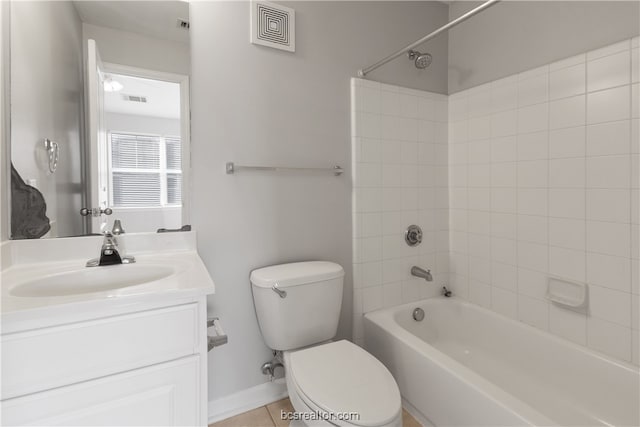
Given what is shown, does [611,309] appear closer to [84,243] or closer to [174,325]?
[174,325]

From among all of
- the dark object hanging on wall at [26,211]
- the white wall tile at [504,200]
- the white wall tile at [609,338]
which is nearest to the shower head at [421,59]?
the white wall tile at [504,200]

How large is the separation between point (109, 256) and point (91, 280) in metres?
0.10

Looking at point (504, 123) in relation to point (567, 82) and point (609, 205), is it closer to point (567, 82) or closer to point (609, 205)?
point (567, 82)

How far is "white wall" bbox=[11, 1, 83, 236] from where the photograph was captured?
1160 mm

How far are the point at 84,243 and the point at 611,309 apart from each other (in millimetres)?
2217

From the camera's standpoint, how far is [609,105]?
1414 mm

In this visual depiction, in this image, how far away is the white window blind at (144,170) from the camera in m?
1.33

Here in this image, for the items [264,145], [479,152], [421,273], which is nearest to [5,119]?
[264,145]

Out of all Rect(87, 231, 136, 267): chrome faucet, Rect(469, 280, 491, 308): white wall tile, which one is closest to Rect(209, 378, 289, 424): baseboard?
Rect(87, 231, 136, 267): chrome faucet

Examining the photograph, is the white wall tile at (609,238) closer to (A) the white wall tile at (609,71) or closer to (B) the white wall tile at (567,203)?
(B) the white wall tile at (567,203)

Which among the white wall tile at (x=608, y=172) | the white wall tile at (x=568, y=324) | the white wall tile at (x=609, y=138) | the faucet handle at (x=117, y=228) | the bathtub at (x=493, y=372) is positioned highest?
the white wall tile at (x=609, y=138)

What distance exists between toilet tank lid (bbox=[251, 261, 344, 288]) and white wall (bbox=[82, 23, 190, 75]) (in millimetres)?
947

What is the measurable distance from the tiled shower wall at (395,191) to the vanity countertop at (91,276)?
0.96m

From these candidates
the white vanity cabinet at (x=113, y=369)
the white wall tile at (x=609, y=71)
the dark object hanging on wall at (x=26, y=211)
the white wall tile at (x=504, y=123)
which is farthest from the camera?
the white wall tile at (x=504, y=123)
